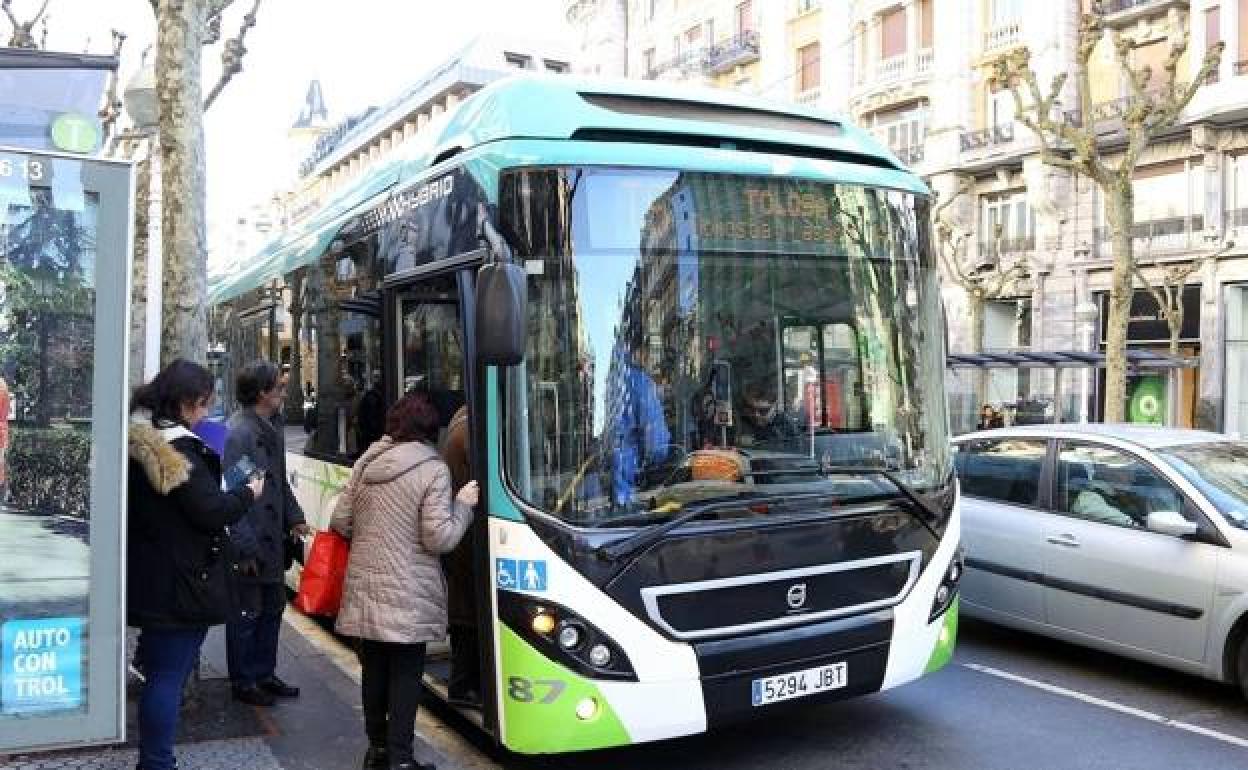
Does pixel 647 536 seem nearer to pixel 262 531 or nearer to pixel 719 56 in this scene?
pixel 262 531

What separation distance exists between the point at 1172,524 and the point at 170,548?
4.95m

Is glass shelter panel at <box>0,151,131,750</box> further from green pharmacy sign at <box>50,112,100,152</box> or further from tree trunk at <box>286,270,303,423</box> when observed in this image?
tree trunk at <box>286,270,303,423</box>

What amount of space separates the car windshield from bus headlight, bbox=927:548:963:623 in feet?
5.71

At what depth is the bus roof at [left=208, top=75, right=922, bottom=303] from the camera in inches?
182

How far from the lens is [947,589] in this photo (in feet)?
16.9

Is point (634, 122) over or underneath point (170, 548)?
over

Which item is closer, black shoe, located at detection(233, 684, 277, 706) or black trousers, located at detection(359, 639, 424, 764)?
black trousers, located at detection(359, 639, 424, 764)

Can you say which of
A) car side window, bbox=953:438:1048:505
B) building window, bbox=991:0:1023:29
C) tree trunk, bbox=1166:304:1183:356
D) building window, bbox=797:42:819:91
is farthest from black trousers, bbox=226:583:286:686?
building window, bbox=797:42:819:91

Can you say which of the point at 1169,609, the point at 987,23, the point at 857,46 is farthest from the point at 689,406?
the point at 857,46

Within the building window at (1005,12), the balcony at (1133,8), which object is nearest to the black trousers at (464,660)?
the balcony at (1133,8)

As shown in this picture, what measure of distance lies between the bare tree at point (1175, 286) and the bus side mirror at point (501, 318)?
26667 millimetres

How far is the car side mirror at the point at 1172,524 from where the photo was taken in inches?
230

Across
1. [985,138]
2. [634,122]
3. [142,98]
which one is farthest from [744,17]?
[634,122]

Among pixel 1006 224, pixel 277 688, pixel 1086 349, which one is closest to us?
pixel 277 688
